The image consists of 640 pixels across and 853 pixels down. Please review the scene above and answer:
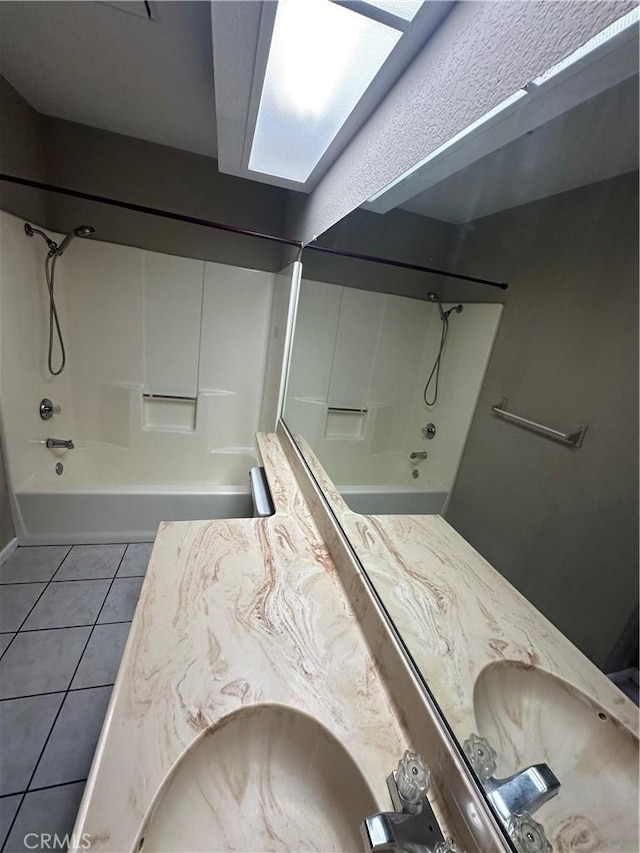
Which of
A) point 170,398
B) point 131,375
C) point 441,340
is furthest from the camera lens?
point 170,398

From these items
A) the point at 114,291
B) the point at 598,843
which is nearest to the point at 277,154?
the point at 114,291

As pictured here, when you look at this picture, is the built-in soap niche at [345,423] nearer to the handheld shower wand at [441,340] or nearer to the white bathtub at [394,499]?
the white bathtub at [394,499]

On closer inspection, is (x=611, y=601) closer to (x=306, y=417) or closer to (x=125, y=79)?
(x=306, y=417)

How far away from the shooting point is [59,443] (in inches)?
86.0

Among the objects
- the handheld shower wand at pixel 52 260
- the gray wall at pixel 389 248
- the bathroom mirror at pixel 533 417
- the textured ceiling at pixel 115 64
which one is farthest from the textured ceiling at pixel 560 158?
the handheld shower wand at pixel 52 260

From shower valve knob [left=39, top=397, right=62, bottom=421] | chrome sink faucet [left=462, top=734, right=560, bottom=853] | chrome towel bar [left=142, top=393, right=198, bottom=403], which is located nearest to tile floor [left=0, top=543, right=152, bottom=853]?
shower valve knob [left=39, top=397, right=62, bottom=421]

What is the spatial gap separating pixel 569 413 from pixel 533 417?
0.06 meters

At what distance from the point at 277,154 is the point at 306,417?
3.98 ft

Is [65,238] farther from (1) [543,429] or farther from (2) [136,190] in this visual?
(1) [543,429]

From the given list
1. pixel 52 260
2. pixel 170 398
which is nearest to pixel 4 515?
pixel 170 398

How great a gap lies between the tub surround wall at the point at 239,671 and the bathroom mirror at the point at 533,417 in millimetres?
112

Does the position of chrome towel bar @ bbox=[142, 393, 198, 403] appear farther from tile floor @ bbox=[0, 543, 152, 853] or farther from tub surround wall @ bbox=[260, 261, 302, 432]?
tile floor @ bbox=[0, 543, 152, 853]

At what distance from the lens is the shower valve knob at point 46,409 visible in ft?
6.84

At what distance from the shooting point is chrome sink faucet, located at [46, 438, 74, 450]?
7.01ft
